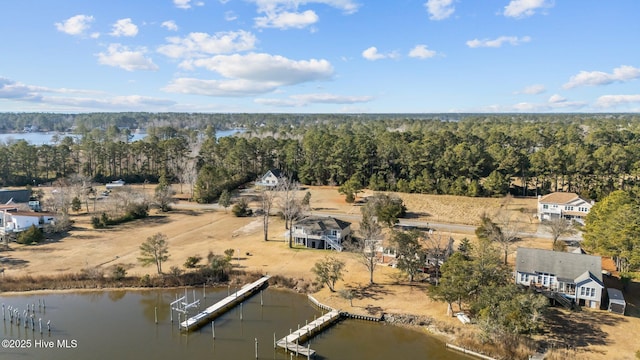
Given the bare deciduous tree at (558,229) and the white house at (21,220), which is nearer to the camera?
the bare deciduous tree at (558,229)

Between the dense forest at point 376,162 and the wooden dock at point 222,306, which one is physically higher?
the dense forest at point 376,162

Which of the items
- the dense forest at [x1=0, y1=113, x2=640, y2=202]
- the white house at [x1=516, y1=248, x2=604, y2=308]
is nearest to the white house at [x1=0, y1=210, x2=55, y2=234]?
the dense forest at [x1=0, y1=113, x2=640, y2=202]

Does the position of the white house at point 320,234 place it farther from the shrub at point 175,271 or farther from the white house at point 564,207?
the white house at point 564,207

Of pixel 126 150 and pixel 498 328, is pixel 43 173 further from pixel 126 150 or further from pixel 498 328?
pixel 498 328

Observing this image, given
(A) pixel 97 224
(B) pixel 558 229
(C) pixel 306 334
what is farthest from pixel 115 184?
(B) pixel 558 229

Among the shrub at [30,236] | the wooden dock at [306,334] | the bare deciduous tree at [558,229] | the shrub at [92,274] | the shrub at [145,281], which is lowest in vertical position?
the wooden dock at [306,334]

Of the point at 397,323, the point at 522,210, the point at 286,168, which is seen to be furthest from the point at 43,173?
the point at 522,210

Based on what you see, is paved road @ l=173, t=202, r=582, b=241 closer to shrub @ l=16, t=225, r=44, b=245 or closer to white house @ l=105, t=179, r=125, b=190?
white house @ l=105, t=179, r=125, b=190

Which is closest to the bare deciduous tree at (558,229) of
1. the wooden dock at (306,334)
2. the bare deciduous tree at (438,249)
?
the bare deciduous tree at (438,249)
